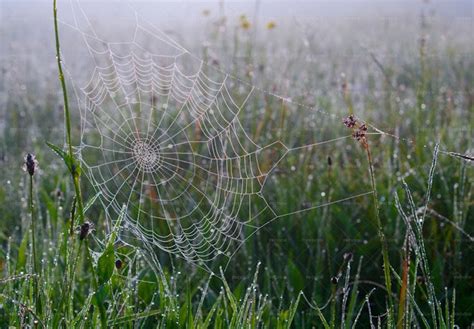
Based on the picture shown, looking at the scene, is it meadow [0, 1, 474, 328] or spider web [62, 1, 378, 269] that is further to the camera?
spider web [62, 1, 378, 269]

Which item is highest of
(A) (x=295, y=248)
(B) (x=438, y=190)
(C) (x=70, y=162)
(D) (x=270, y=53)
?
(D) (x=270, y=53)

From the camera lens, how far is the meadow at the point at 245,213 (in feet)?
6.40

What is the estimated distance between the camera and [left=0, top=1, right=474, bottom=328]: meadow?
1.95m

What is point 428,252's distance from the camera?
278cm

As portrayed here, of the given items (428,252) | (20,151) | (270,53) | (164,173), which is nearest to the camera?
(428,252)

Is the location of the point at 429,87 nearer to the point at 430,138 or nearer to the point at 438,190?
the point at 430,138

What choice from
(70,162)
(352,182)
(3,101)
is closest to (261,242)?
(352,182)

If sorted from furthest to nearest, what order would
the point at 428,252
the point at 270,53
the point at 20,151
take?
the point at 270,53 → the point at 20,151 → the point at 428,252

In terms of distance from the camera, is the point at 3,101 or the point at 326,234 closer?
the point at 326,234

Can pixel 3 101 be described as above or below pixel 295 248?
above

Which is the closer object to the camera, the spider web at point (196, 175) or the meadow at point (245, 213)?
A: the meadow at point (245, 213)

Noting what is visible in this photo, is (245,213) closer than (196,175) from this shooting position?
Yes

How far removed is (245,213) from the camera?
3.10 metres

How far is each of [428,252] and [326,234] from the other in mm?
378
